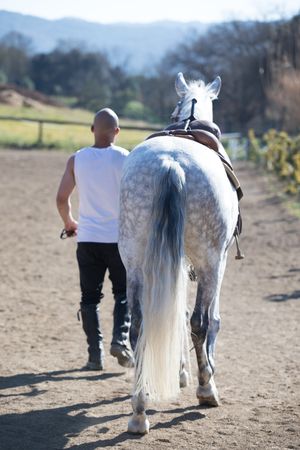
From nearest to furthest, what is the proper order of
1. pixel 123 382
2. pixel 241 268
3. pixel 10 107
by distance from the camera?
pixel 123 382 < pixel 241 268 < pixel 10 107

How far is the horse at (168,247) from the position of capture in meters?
4.68

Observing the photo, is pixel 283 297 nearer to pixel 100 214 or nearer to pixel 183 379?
pixel 183 379

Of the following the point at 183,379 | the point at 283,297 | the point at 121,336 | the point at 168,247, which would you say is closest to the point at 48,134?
the point at 283,297

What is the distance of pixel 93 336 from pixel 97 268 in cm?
52

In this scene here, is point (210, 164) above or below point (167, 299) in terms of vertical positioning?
above

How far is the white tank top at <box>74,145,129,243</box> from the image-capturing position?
5.96 metres

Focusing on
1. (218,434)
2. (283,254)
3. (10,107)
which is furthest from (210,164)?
(10,107)

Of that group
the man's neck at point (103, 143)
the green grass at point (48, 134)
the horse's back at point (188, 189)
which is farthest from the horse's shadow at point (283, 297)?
the green grass at point (48, 134)

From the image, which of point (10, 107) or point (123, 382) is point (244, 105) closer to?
point (10, 107)

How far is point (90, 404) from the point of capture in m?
5.34

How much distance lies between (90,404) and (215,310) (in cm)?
100

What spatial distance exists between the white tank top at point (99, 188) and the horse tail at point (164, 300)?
4.22 ft

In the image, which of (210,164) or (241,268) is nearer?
(210,164)

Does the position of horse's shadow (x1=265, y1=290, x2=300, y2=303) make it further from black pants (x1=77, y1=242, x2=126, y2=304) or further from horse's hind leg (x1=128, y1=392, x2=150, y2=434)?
horse's hind leg (x1=128, y1=392, x2=150, y2=434)
